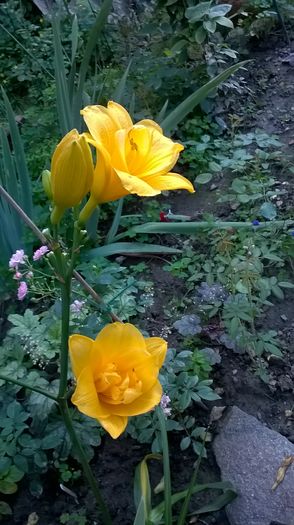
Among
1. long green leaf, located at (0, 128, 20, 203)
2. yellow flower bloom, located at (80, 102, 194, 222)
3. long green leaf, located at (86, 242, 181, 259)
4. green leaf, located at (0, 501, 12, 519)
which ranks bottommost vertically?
green leaf, located at (0, 501, 12, 519)

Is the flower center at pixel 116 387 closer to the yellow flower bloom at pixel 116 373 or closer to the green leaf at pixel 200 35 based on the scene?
the yellow flower bloom at pixel 116 373

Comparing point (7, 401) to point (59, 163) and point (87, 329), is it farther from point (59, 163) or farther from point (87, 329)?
point (59, 163)

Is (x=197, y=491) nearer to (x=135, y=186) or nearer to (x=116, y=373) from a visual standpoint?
(x=116, y=373)

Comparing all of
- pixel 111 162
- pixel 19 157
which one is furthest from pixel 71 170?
pixel 19 157

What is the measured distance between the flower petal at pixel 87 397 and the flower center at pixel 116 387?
0.02 m

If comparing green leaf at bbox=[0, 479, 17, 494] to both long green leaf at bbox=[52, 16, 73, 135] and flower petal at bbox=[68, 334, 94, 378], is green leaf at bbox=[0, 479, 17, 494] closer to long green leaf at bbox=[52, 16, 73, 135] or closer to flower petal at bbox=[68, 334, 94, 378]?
flower petal at bbox=[68, 334, 94, 378]

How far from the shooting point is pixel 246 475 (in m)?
1.64

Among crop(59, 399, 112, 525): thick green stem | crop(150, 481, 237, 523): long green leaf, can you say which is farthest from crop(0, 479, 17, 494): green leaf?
crop(150, 481, 237, 523): long green leaf

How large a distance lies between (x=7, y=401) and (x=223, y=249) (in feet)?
3.07

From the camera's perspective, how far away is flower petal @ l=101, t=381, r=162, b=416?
1.08m

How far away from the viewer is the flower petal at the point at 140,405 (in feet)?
3.53

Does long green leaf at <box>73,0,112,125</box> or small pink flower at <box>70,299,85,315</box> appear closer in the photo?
small pink flower at <box>70,299,85,315</box>

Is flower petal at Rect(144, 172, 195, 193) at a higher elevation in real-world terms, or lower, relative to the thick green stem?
higher

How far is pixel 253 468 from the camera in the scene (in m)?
1.65
